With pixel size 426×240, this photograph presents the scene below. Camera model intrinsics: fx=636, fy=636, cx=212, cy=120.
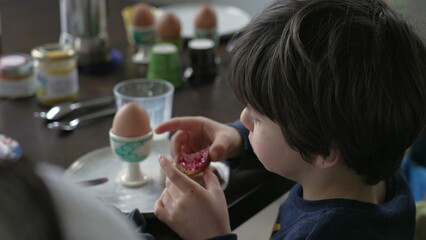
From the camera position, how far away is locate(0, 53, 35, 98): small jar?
53.2 inches

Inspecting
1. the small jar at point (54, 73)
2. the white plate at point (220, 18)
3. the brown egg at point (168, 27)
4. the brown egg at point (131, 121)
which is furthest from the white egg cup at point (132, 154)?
the white plate at point (220, 18)

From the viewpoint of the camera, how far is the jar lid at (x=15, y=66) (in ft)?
4.43

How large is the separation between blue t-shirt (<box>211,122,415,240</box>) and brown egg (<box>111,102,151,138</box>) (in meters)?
0.23

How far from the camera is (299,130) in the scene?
0.85 m

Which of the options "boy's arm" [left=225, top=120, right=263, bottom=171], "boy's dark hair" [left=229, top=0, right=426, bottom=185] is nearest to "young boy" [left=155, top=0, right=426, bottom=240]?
"boy's dark hair" [left=229, top=0, right=426, bottom=185]

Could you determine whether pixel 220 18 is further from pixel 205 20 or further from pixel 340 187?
pixel 340 187

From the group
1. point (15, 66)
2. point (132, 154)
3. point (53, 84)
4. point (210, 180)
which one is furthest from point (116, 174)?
point (15, 66)

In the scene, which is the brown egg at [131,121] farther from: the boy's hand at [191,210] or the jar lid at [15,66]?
the jar lid at [15,66]

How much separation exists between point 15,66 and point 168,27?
0.38m

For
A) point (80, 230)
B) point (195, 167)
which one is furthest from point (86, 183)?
point (80, 230)

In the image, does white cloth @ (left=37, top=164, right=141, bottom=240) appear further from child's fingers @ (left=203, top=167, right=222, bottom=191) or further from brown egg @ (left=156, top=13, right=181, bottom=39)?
brown egg @ (left=156, top=13, right=181, bottom=39)

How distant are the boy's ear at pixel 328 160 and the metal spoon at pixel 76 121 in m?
0.54

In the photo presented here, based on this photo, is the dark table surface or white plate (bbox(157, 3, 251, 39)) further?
white plate (bbox(157, 3, 251, 39))

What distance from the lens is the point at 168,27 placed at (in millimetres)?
1544
